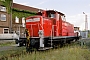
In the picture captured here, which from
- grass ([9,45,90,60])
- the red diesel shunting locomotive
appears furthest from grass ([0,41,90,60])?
the red diesel shunting locomotive

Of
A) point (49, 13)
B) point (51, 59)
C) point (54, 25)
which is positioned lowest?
point (51, 59)

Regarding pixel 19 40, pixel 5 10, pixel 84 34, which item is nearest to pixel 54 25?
pixel 19 40

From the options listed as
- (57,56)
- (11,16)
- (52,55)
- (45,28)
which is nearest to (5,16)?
(11,16)

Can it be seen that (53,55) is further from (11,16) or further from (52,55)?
(11,16)

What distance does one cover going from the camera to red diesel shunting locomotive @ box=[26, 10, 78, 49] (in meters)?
11.4

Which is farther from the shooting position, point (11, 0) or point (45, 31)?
point (11, 0)

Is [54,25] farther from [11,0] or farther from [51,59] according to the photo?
[11,0]

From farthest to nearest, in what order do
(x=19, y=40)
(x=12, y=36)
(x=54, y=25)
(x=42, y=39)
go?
(x=12, y=36) < (x=54, y=25) < (x=19, y=40) < (x=42, y=39)

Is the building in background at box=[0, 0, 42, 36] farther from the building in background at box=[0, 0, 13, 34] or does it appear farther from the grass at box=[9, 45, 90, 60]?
the grass at box=[9, 45, 90, 60]

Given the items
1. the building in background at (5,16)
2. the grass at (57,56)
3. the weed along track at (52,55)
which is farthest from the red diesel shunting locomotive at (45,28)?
the building in background at (5,16)

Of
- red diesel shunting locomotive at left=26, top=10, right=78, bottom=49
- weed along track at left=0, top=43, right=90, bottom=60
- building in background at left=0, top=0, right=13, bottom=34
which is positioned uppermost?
building in background at left=0, top=0, right=13, bottom=34

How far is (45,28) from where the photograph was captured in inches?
491

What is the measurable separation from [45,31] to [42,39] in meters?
1.34

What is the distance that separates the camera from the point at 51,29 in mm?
13055
